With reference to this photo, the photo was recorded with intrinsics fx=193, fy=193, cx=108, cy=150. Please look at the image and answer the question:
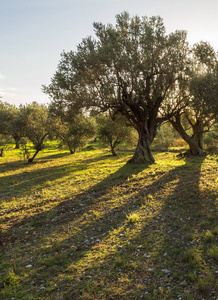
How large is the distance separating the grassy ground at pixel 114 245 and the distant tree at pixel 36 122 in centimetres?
2962

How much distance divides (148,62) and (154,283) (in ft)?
90.4

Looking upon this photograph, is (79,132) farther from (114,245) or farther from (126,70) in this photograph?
(114,245)

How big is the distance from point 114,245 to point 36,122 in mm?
40560

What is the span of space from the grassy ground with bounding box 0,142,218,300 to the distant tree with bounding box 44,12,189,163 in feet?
53.0

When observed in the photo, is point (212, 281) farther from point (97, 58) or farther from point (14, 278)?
point (97, 58)

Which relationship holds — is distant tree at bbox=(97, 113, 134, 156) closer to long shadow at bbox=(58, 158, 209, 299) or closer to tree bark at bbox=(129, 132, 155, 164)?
tree bark at bbox=(129, 132, 155, 164)

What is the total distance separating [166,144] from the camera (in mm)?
73688

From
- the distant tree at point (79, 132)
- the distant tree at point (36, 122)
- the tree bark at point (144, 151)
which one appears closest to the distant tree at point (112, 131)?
the distant tree at point (79, 132)

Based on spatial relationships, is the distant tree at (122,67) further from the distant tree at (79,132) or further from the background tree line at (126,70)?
the distant tree at (79,132)

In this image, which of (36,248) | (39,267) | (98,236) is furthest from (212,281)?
(36,248)

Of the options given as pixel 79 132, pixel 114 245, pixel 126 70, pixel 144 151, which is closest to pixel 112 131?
pixel 79 132

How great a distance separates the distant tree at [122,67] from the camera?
1057 inches

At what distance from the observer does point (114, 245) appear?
369 inches

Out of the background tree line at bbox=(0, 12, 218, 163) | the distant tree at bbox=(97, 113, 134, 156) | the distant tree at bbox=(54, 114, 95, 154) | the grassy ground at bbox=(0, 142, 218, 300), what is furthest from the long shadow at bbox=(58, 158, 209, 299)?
the distant tree at bbox=(54, 114, 95, 154)
